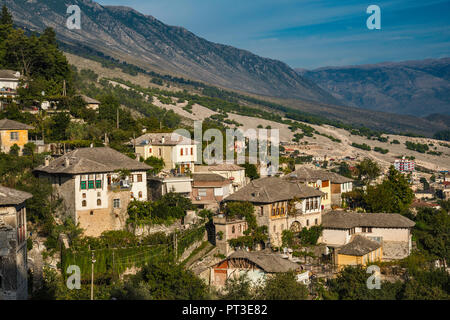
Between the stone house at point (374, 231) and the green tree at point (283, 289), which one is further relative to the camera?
the stone house at point (374, 231)

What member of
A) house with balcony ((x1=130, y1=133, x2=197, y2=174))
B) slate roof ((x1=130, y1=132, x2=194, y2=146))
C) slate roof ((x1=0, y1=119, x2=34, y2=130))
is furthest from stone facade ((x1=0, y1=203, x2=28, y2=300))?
slate roof ((x1=130, y1=132, x2=194, y2=146))

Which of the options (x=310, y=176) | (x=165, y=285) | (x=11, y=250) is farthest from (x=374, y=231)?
(x=11, y=250)

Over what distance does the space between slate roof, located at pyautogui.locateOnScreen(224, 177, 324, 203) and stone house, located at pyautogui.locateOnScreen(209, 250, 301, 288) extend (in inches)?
325

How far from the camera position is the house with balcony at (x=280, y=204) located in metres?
49.9

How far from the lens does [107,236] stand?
44.6m

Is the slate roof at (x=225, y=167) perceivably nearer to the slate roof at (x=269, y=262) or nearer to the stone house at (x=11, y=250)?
the slate roof at (x=269, y=262)

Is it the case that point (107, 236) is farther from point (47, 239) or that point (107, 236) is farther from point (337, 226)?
point (337, 226)

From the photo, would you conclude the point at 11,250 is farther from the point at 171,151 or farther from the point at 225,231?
the point at 171,151

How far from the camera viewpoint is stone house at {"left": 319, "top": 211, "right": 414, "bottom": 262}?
→ 54625mm

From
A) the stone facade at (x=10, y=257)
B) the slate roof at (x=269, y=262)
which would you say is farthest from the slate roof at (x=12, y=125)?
the slate roof at (x=269, y=262)

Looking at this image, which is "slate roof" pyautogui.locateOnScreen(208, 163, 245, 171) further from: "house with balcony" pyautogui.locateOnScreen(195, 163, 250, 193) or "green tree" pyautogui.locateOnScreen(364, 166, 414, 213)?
"green tree" pyautogui.locateOnScreen(364, 166, 414, 213)

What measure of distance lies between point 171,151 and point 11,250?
103 feet

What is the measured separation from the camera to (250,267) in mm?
40719
